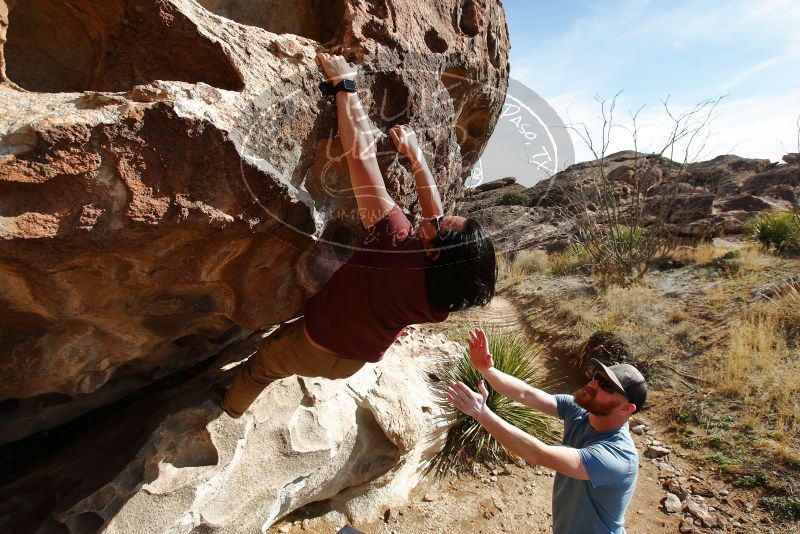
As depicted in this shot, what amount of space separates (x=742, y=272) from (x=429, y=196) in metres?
8.18

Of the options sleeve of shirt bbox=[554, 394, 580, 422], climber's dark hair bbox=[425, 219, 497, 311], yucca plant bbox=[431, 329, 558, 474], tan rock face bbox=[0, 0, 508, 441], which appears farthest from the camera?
yucca plant bbox=[431, 329, 558, 474]

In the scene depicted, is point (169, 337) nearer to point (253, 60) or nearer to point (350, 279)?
point (350, 279)

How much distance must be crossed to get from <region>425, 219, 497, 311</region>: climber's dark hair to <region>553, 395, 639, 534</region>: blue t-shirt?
0.86 metres

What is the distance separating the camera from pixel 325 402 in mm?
3057

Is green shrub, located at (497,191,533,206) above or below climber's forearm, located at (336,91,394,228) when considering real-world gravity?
above

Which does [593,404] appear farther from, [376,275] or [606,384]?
[376,275]

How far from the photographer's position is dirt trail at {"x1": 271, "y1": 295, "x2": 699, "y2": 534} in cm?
358

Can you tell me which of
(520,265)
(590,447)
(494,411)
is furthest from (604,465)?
(520,265)

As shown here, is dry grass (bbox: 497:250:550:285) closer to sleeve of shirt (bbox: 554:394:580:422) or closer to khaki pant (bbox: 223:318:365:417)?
sleeve of shirt (bbox: 554:394:580:422)

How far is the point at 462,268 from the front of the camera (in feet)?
5.79

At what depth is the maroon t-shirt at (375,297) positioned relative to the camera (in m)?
1.91

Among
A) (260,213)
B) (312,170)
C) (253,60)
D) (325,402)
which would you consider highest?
(253,60)

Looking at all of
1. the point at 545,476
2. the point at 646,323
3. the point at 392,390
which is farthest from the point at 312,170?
the point at 646,323

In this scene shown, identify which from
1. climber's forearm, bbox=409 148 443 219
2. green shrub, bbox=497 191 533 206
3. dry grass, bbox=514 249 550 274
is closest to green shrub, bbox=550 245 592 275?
dry grass, bbox=514 249 550 274
